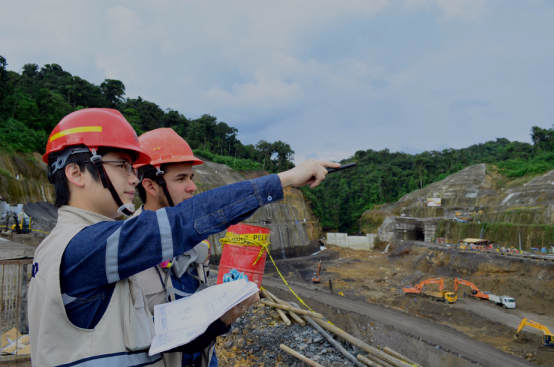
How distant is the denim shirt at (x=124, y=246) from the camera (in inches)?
39.1

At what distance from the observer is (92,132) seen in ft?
4.33

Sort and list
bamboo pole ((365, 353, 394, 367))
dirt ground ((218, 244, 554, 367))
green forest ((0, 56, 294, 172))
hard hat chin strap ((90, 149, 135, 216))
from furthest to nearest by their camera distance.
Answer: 1. green forest ((0, 56, 294, 172))
2. dirt ground ((218, 244, 554, 367))
3. bamboo pole ((365, 353, 394, 367))
4. hard hat chin strap ((90, 149, 135, 216))

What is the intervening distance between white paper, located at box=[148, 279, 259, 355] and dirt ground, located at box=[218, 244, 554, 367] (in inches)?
183

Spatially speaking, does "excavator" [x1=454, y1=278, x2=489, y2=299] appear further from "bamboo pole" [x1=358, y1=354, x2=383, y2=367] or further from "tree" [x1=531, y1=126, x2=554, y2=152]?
"tree" [x1=531, y1=126, x2=554, y2=152]

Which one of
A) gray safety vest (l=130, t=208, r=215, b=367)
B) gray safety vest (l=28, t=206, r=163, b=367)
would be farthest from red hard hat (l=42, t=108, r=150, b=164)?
gray safety vest (l=130, t=208, r=215, b=367)

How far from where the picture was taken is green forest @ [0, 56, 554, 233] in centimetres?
2362

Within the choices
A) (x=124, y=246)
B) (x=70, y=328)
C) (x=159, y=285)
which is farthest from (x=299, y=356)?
(x=124, y=246)

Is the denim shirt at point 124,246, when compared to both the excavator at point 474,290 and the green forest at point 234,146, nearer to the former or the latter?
the excavator at point 474,290

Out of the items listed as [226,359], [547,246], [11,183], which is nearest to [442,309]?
[547,246]

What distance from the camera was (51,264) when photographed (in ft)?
3.28

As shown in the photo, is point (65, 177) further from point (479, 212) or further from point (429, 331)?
point (479, 212)

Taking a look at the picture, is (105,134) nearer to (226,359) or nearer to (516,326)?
(226,359)

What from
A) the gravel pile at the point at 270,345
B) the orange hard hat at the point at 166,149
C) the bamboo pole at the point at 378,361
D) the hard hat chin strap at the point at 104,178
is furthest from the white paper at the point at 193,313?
the bamboo pole at the point at 378,361

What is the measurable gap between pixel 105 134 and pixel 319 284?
23.1 meters
